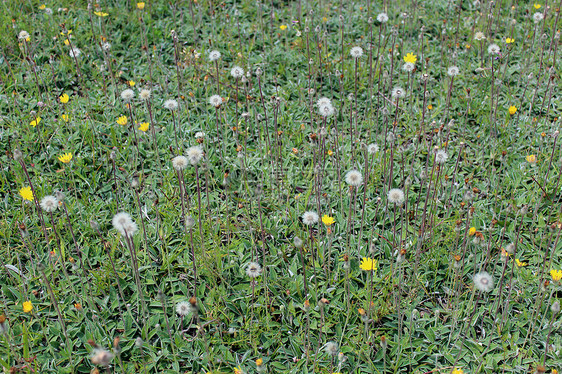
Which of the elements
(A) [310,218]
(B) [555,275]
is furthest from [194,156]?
(B) [555,275]

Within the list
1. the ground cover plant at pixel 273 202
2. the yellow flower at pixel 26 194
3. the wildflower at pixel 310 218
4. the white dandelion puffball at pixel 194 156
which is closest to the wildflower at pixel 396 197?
the ground cover plant at pixel 273 202

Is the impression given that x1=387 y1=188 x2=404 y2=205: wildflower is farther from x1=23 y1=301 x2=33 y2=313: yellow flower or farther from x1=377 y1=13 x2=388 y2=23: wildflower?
x1=377 y1=13 x2=388 y2=23: wildflower

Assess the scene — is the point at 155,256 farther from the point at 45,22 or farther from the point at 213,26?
the point at 45,22

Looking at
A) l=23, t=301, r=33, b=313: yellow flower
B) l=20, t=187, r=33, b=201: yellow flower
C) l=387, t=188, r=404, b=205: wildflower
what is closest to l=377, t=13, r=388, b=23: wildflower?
l=387, t=188, r=404, b=205: wildflower

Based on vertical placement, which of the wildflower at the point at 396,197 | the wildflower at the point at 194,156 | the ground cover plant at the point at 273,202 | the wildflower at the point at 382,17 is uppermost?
the wildflower at the point at 382,17

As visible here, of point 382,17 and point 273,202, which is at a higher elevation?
point 382,17

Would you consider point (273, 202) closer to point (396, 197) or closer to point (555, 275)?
point (396, 197)

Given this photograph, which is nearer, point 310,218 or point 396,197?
point 396,197

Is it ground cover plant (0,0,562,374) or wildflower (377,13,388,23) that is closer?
ground cover plant (0,0,562,374)

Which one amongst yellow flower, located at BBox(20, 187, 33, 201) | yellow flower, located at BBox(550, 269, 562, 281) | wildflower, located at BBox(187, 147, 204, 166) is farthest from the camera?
yellow flower, located at BBox(20, 187, 33, 201)

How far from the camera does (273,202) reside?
347cm

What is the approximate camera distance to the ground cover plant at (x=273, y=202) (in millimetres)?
2656

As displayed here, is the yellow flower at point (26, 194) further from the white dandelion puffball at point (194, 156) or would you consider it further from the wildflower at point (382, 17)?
the wildflower at point (382, 17)

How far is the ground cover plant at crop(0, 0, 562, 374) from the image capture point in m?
2.66
